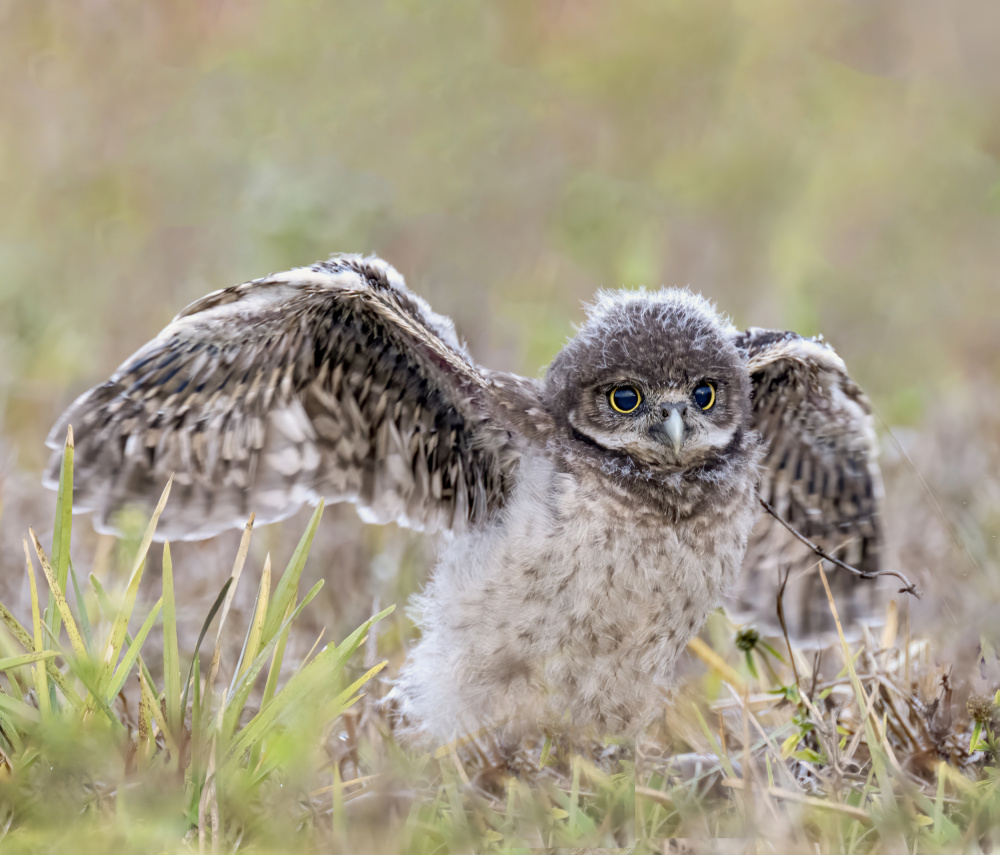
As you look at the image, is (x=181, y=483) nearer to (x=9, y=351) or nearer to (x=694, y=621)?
(x=694, y=621)

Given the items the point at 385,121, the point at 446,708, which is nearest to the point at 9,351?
the point at 385,121

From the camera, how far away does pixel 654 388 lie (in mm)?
2883

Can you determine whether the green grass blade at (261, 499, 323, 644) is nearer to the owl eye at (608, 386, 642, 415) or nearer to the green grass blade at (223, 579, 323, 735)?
the green grass blade at (223, 579, 323, 735)

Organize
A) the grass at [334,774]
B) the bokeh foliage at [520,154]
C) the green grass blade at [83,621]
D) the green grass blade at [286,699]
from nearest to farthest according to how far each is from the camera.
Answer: the grass at [334,774]
the green grass blade at [286,699]
the green grass blade at [83,621]
the bokeh foliage at [520,154]

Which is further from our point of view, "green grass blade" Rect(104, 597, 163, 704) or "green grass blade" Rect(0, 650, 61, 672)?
"green grass blade" Rect(104, 597, 163, 704)

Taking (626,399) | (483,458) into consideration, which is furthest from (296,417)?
(626,399)

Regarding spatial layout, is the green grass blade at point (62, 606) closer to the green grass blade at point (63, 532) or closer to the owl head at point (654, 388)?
the green grass blade at point (63, 532)

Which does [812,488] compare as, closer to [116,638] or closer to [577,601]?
[577,601]

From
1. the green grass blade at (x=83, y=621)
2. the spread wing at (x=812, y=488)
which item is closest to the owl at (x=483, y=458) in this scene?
the spread wing at (x=812, y=488)

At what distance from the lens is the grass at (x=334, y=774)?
191 centimetres

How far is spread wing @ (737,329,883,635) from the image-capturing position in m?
3.48

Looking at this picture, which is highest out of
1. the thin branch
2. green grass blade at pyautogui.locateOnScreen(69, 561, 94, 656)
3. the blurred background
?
the blurred background

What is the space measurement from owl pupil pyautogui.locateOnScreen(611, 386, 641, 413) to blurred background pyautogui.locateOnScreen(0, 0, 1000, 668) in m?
2.53

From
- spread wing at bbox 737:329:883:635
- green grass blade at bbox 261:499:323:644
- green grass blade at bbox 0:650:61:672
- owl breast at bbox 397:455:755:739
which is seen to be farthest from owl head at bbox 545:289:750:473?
green grass blade at bbox 0:650:61:672
